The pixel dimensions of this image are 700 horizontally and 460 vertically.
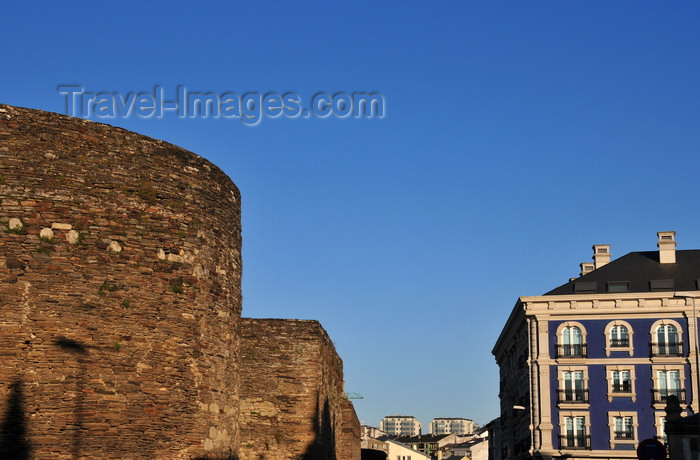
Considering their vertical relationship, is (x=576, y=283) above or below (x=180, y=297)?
above

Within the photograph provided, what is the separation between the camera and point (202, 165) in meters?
14.7

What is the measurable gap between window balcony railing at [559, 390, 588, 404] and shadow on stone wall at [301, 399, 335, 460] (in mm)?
29438

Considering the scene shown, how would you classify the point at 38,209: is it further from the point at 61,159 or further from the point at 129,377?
the point at 129,377

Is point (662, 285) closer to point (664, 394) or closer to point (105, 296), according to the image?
point (664, 394)

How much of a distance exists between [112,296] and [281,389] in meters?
11.4

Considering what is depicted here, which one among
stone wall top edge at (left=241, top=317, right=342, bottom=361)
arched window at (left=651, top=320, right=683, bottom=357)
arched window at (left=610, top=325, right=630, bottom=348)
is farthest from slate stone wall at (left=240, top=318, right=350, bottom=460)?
arched window at (left=651, top=320, right=683, bottom=357)

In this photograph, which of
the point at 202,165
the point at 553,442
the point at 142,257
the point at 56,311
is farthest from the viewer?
the point at 553,442

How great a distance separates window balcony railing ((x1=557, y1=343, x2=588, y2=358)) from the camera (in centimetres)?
5459

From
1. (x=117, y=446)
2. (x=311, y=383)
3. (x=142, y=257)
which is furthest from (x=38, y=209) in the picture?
(x=311, y=383)

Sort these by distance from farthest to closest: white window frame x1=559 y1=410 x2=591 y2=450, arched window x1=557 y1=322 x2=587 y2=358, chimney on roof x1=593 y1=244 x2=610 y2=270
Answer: chimney on roof x1=593 y1=244 x2=610 y2=270
arched window x1=557 y1=322 x2=587 y2=358
white window frame x1=559 y1=410 x2=591 y2=450

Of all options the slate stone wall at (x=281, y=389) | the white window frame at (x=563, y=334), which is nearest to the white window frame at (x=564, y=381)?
the white window frame at (x=563, y=334)

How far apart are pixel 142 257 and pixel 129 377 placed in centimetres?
182

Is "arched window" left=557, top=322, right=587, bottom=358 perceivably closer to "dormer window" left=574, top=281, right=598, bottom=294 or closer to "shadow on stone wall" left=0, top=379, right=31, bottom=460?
"dormer window" left=574, top=281, right=598, bottom=294


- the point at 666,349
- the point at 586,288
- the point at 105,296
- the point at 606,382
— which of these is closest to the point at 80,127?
the point at 105,296
